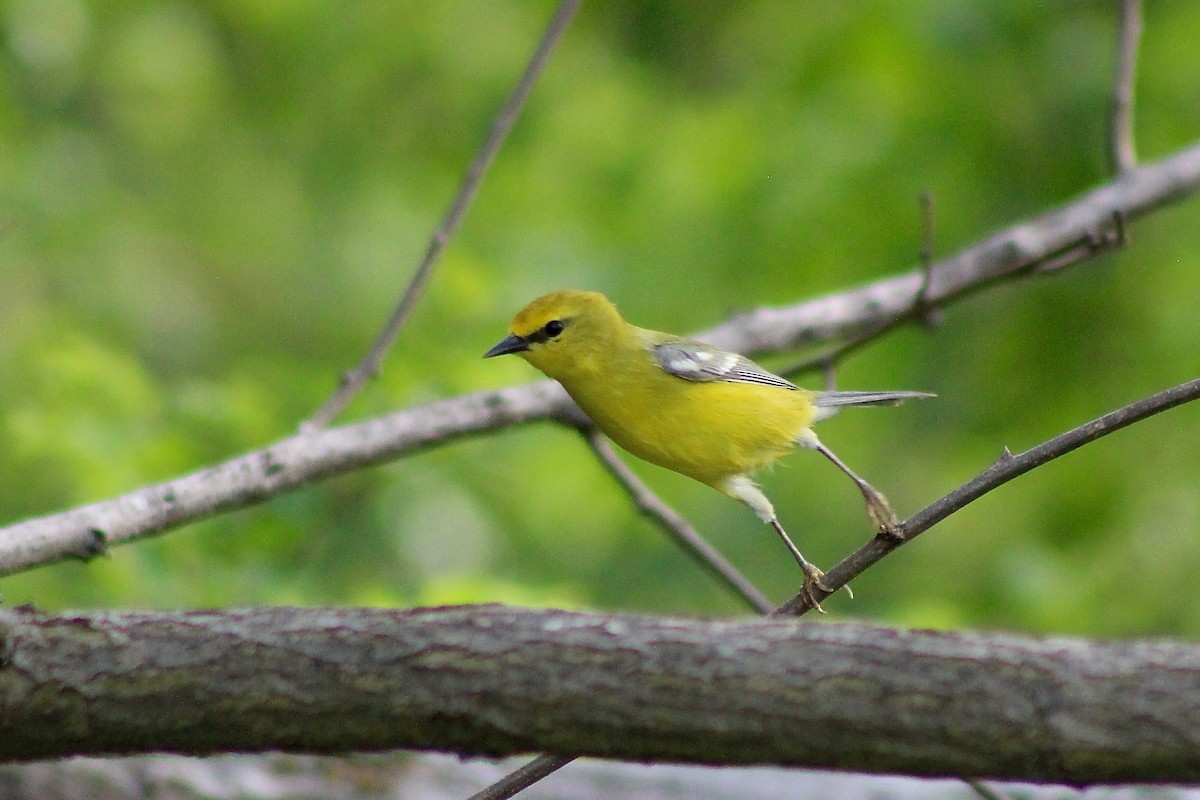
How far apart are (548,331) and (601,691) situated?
2.05 meters

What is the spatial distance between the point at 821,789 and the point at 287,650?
231cm

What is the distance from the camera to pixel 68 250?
6875 mm

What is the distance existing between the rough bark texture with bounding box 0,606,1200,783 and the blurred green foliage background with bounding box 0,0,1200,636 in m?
1.59

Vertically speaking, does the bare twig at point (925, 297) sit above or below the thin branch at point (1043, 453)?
above

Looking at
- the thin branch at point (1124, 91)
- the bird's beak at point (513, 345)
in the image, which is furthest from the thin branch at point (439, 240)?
the thin branch at point (1124, 91)

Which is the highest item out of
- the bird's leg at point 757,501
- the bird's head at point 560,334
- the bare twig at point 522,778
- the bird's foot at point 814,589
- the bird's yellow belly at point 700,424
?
the bird's head at point 560,334

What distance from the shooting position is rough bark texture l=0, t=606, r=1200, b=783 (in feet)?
6.56

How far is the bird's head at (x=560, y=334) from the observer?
3.89 meters

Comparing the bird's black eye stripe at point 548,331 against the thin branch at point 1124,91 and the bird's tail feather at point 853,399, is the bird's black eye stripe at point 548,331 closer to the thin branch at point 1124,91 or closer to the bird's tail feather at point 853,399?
the bird's tail feather at point 853,399

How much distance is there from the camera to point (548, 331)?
13.1 feet

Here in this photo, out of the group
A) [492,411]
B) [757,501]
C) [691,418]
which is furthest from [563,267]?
A: [757,501]

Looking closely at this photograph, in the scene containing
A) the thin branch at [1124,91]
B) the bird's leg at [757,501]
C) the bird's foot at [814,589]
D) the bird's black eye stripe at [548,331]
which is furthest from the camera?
the thin branch at [1124,91]

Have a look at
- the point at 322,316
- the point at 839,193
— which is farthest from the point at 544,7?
the point at 839,193

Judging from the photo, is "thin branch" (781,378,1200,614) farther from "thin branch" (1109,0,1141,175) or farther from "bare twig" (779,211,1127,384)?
"thin branch" (1109,0,1141,175)
